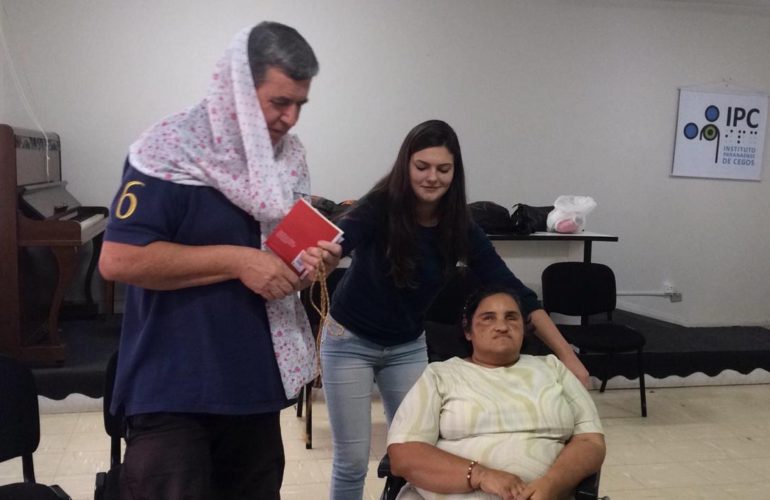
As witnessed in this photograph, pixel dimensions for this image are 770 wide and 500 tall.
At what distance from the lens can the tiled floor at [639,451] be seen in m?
2.88

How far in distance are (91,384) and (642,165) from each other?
457 centimetres

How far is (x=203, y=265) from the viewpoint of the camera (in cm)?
122

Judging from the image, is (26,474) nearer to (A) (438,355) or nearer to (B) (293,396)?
(B) (293,396)

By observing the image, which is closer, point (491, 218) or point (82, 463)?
point (82, 463)

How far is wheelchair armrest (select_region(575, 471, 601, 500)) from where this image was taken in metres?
1.72

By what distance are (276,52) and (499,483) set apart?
1.13 metres

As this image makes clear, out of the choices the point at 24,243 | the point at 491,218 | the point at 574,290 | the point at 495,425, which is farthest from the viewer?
the point at 491,218

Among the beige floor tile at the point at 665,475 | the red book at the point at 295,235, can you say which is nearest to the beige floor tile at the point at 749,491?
the beige floor tile at the point at 665,475

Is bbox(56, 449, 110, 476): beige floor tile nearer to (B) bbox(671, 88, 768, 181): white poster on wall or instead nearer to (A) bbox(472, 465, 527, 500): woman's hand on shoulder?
(A) bbox(472, 465, 527, 500): woman's hand on shoulder

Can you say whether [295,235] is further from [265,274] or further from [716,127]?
[716,127]

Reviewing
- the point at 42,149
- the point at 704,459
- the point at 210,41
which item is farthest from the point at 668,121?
the point at 42,149

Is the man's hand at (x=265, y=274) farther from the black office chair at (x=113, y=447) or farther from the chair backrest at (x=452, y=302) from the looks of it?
the chair backrest at (x=452, y=302)

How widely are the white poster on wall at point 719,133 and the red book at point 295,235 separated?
515cm

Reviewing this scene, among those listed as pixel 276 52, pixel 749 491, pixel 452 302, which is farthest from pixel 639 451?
pixel 276 52
